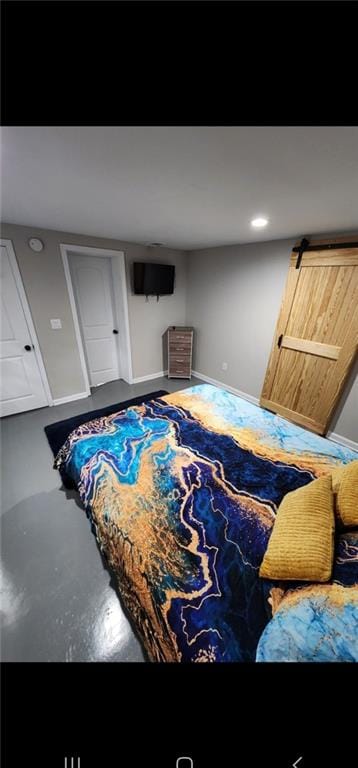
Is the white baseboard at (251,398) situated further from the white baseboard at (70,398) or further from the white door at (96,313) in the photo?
the white baseboard at (70,398)

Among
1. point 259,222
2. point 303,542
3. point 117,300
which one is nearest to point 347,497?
point 303,542

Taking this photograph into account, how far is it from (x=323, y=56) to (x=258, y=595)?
1663 millimetres

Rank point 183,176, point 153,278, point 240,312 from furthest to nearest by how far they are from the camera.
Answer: point 153,278 < point 240,312 < point 183,176

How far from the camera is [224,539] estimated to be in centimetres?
99

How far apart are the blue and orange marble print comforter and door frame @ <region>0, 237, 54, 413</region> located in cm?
166

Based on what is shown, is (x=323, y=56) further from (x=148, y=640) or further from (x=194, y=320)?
(x=194, y=320)

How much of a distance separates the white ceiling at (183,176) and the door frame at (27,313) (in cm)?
31

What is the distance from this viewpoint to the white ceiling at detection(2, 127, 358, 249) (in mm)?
874

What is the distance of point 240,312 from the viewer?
10.7ft

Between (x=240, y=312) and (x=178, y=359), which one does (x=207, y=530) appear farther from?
(x=178, y=359)

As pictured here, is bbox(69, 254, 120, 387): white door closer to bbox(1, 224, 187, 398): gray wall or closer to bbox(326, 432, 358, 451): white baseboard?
bbox(1, 224, 187, 398): gray wall

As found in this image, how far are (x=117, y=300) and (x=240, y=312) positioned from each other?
1890 millimetres

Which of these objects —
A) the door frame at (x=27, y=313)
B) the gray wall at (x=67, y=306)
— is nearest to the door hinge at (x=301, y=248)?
the gray wall at (x=67, y=306)

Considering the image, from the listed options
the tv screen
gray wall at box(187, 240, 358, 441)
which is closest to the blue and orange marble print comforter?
gray wall at box(187, 240, 358, 441)
